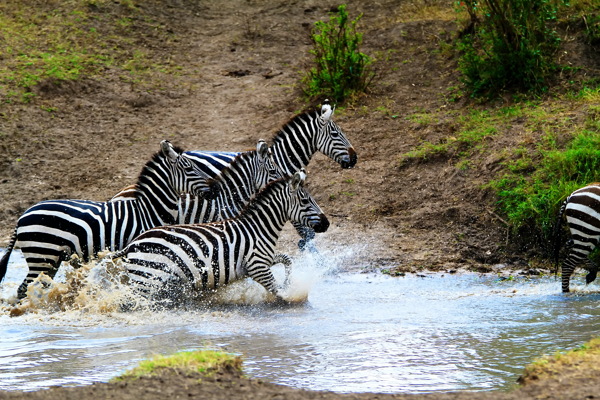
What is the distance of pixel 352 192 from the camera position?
13.2 meters

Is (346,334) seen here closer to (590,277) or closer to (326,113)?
(590,277)

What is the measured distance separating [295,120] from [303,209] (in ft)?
8.16

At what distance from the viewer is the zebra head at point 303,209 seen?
9.61m

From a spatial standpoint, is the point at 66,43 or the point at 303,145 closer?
the point at 303,145

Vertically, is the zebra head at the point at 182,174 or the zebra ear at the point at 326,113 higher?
the zebra ear at the point at 326,113

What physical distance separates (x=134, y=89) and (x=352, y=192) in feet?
21.9

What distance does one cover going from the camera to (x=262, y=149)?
1057 cm

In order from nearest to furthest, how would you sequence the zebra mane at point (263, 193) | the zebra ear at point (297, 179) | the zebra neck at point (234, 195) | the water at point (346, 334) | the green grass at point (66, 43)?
the water at point (346, 334) < the zebra mane at point (263, 193) < the zebra ear at point (297, 179) < the zebra neck at point (234, 195) < the green grass at point (66, 43)

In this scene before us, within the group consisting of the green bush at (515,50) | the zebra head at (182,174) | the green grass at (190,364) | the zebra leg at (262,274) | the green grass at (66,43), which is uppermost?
the green grass at (66,43)

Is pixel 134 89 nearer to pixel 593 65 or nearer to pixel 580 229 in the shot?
pixel 593 65

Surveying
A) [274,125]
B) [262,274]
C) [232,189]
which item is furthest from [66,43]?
[262,274]

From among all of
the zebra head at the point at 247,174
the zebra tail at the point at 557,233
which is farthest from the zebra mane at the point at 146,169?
the zebra tail at the point at 557,233

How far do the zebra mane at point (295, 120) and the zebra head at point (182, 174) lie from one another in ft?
5.94

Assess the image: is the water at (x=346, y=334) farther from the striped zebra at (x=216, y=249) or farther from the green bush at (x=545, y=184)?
the green bush at (x=545, y=184)
